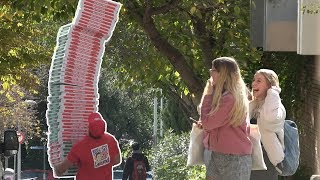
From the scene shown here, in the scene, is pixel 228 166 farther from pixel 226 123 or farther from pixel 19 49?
pixel 19 49

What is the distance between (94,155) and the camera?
8891mm

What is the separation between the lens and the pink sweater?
8.33m

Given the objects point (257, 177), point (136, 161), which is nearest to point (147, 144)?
point (136, 161)

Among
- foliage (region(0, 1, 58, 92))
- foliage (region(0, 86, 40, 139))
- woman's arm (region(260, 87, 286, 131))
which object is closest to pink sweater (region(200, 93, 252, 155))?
woman's arm (region(260, 87, 286, 131))

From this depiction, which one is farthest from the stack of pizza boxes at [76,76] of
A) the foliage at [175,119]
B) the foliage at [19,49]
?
the foliage at [175,119]

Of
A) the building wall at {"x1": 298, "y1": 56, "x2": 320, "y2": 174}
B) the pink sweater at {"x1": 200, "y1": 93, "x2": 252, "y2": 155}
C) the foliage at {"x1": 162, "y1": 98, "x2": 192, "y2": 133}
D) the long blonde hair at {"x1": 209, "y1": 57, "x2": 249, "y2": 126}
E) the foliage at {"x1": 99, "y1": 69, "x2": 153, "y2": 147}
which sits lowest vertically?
the foliage at {"x1": 99, "y1": 69, "x2": 153, "y2": 147}

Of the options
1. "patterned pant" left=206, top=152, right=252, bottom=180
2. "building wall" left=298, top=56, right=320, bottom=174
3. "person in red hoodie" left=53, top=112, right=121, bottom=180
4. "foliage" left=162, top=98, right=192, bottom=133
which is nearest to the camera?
"patterned pant" left=206, top=152, right=252, bottom=180

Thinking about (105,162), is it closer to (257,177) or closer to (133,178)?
(257,177)

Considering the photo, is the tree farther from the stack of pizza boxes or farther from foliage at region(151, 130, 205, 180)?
the stack of pizza boxes

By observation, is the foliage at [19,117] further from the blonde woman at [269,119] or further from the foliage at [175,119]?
the blonde woman at [269,119]

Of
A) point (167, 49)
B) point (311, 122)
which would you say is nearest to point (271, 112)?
point (167, 49)

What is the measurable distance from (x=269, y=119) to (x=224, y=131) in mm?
738

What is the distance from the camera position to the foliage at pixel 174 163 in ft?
70.6

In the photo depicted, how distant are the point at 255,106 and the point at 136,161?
12.9 m
